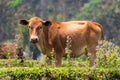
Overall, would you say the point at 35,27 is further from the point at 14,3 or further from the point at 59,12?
the point at 59,12

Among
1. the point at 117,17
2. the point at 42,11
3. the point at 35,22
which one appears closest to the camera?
the point at 35,22

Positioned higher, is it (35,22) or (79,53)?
(35,22)

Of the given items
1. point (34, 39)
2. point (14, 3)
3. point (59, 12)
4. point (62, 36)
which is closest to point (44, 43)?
point (62, 36)

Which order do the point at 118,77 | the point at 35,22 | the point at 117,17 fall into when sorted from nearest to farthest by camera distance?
the point at 118,77
the point at 35,22
the point at 117,17

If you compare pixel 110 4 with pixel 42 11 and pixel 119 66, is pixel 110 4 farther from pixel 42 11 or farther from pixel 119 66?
pixel 119 66

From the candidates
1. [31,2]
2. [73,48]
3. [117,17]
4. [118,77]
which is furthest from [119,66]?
[31,2]

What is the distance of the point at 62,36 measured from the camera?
13094 mm

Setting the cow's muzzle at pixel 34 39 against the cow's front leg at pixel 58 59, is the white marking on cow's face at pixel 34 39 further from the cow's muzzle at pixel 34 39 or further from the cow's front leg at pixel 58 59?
the cow's front leg at pixel 58 59

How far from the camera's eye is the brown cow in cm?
1273

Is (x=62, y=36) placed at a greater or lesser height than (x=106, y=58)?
greater

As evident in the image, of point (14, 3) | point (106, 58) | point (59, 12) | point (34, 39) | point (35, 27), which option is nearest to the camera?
point (106, 58)

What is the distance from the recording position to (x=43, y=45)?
→ 12.9 meters

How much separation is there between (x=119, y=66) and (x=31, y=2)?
131ft

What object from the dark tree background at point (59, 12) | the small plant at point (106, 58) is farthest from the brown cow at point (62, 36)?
the dark tree background at point (59, 12)
